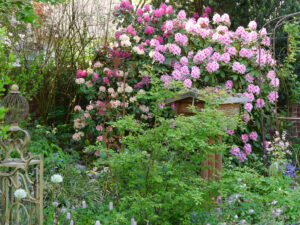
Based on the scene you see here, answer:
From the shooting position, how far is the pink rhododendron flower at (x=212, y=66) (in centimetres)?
493

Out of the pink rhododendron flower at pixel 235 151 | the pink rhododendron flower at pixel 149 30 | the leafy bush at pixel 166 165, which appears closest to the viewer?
the leafy bush at pixel 166 165

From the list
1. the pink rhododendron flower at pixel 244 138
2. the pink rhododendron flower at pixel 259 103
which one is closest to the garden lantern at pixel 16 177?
the pink rhododendron flower at pixel 244 138

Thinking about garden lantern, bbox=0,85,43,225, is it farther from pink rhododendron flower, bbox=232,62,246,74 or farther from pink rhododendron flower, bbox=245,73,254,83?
pink rhododendron flower, bbox=245,73,254,83

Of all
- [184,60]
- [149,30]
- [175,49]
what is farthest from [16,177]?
[149,30]

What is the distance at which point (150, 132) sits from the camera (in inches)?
117

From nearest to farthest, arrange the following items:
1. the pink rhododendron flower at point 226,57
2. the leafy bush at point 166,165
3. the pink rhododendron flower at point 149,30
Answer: the leafy bush at point 166,165
the pink rhododendron flower at point 226,57
the pink rhododendron flower at point 149,30

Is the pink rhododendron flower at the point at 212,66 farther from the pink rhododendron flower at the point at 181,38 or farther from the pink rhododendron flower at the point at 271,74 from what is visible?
the pink rhododendron flower at the point at 271,74

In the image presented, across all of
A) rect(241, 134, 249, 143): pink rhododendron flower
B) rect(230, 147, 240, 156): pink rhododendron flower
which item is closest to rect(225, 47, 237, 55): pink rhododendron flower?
rect(241, 134, 249, 143): pink rhododendron flower

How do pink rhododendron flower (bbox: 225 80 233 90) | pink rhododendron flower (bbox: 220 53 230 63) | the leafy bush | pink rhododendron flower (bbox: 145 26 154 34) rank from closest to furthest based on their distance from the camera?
the leafy bush < pink rhododendron flower (bbox: 220 53 230 63) < pink rhododendron flower (bbox: 225 80 233 90) < pink rhododendron flower (bbox: 145 26 154 34)

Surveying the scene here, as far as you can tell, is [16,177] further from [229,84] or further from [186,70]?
[229,84]

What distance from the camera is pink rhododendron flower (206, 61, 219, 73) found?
493 cm

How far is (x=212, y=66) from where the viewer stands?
4.93 meters

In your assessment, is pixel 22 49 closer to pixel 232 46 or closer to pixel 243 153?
pixel 232 46

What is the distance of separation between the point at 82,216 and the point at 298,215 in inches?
69.2
